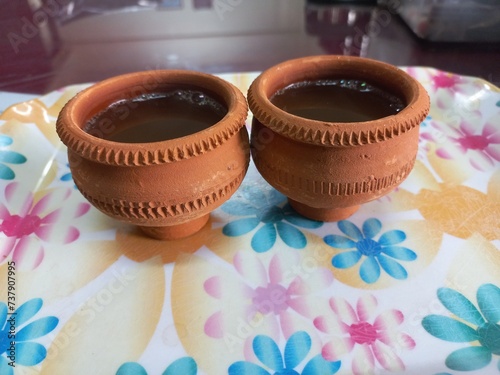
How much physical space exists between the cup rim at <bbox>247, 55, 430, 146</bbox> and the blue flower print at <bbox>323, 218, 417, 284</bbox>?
232 mm

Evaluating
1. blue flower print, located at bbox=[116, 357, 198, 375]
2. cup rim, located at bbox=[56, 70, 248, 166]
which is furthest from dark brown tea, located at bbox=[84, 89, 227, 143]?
blue flower print, located at bbox=[116, 357, 198, 375]

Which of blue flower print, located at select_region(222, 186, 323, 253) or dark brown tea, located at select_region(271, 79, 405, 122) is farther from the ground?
dark brown tea, located at select_region(271, 79, 405, 122)

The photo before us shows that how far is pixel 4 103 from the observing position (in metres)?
1.23

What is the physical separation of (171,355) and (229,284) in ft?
0.51

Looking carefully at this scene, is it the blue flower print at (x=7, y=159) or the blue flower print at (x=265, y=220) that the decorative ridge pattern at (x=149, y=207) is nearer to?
the blue flower print at (x=265, y=220)

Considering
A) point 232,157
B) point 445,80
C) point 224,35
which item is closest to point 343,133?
point 232,157

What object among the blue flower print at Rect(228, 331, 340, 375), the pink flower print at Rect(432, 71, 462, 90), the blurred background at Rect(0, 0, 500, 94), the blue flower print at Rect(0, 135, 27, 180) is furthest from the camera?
the blurred background at Rect(0, 0, 500, 94)

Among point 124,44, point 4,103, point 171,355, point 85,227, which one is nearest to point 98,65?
point 124,44

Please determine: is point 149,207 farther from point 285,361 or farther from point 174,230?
point 285,361

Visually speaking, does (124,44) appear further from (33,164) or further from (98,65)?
(33,164)

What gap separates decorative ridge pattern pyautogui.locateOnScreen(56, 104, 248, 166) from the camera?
65 cm

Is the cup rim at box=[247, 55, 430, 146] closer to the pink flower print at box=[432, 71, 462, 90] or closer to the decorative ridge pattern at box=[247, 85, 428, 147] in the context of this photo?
the decorative ridge pattern at box=[247, 85, 428, 147]

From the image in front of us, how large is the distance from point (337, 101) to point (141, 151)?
0.40m

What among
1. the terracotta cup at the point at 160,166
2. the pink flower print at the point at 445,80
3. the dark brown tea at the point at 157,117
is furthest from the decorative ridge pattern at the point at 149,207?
the pink flower print at the point at 445,80
